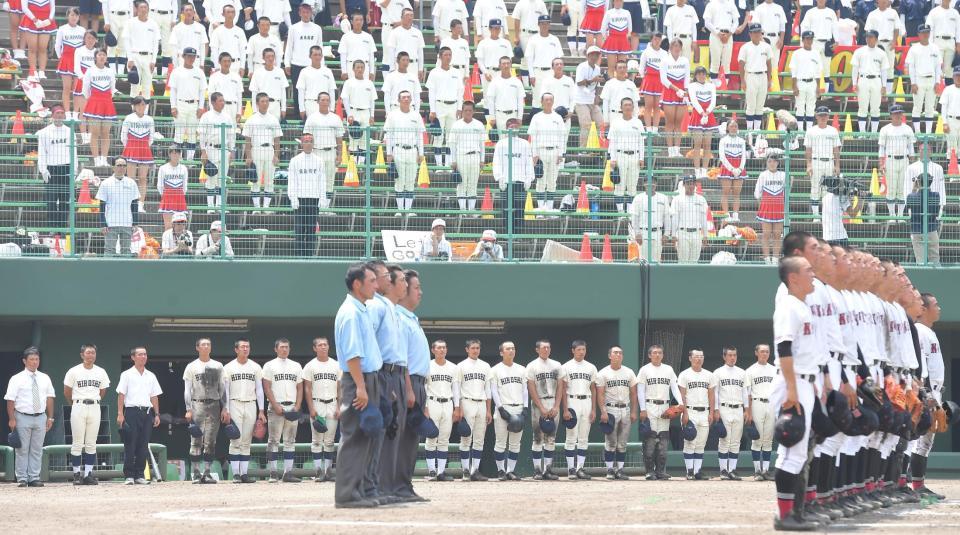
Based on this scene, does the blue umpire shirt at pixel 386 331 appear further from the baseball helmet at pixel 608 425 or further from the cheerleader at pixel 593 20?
the cheerleader at pixel 593 20

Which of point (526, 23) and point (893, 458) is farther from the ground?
point (526, 23)

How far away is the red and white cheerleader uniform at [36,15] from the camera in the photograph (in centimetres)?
2664

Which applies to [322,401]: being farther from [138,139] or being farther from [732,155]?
[732,155]

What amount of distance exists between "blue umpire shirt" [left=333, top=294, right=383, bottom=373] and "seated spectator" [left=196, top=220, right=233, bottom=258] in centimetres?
923

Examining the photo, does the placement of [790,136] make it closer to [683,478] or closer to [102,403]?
[683,478]

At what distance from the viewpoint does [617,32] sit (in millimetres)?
27938

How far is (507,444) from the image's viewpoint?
21.7 meters

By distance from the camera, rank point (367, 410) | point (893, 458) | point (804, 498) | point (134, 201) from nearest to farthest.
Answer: point (804, 498) < point (367, 410) < point (893, 458) < point (134, 201)

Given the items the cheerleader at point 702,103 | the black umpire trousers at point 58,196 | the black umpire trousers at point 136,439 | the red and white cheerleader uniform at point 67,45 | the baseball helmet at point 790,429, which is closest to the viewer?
the baseball helmet at point 790,429

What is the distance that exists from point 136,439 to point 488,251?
5.56m

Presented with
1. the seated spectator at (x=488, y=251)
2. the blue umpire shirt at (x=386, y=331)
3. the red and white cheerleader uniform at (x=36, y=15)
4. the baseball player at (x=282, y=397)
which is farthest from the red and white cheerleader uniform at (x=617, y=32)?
the blue umpire shirt at (x=386, y=331)

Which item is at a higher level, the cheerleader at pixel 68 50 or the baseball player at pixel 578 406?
the cheerleader at pixel 68 50

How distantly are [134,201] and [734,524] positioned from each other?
40.0 feet

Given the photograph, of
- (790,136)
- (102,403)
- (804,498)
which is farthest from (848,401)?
(102,403)
